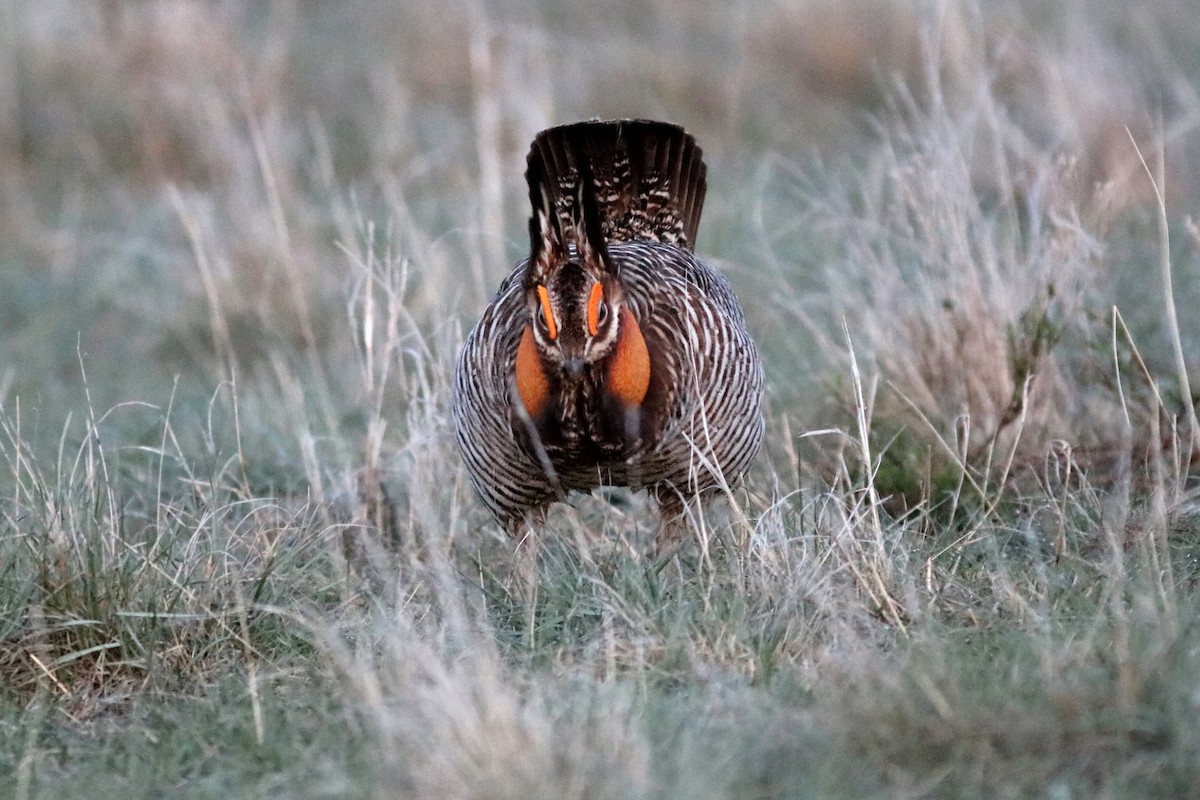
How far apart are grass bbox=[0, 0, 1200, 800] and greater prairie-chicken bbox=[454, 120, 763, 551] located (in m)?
0.18

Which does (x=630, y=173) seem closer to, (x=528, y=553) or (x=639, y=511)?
(x=639, y=511)

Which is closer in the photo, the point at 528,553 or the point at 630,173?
the point at 528,553

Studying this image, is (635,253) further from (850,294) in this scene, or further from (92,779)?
(92,779)

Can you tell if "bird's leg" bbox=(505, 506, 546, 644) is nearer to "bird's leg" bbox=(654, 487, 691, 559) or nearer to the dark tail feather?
"bird's leg" bbox=(654, 487, 691, 559)

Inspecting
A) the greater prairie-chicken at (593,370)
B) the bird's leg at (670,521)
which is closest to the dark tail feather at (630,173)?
the greater prairie-chicken at (593,370)

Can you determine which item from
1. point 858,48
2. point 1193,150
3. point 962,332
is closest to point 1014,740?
point 962,332

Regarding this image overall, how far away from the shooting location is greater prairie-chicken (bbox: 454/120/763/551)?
3.83 m

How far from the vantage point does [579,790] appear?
2.66 metres

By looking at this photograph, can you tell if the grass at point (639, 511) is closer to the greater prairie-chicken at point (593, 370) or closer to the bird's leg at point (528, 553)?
the bird's leg at point (528, 553)

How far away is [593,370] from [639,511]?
118cm

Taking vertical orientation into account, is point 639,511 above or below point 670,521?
below

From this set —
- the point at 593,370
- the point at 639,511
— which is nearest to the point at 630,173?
the point at 639,511

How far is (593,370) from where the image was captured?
3.84 m

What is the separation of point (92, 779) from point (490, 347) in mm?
1389
